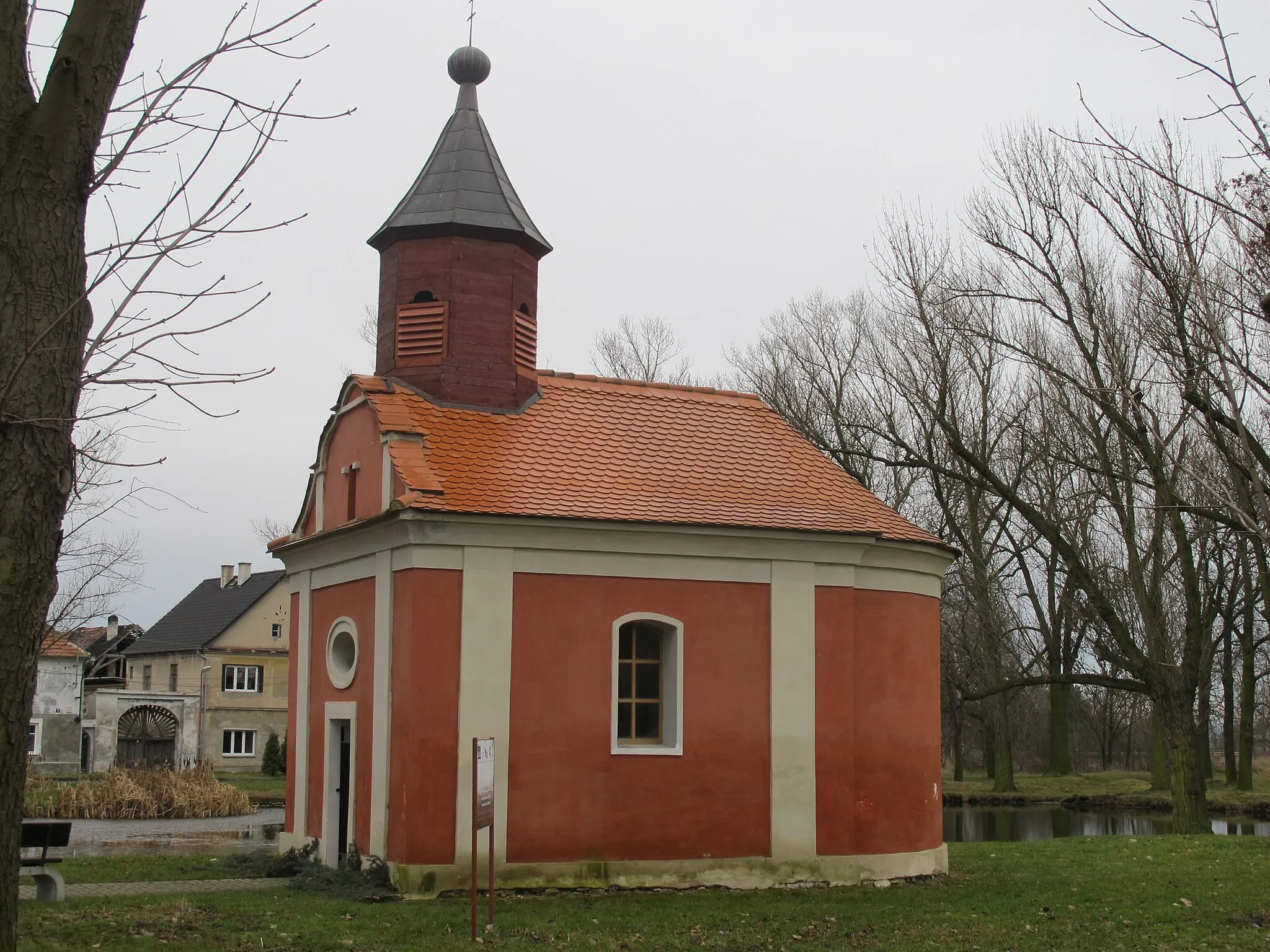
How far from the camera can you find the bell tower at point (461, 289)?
17969mm

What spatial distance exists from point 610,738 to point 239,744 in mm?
38294

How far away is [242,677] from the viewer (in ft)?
172

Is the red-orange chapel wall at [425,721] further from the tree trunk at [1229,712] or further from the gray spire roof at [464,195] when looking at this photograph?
the tree trunk at [1229,712]

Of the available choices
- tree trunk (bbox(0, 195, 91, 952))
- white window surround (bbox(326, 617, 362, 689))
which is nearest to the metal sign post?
white window surround (bbox(326, 617, 362, 689))

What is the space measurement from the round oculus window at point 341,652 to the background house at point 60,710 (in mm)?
32749

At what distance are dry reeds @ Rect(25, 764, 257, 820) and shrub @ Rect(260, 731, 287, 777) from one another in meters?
15.9

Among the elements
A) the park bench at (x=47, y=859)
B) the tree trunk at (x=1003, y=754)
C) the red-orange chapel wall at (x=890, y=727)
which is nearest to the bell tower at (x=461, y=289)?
the red-orange chapel wall at (x=890, y=727)

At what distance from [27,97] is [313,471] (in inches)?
528

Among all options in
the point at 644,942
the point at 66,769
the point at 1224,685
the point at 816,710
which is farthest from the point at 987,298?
the point at 66,769

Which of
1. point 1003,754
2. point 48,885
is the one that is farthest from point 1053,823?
point 48,885

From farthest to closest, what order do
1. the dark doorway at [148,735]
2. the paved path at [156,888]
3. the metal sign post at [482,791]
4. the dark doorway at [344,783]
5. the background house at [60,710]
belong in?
the dark doorway at [148,735], the background house at [60,710], the dark doorway at [344,783], the paved path at [156,888], the metal sign post at [482,791]

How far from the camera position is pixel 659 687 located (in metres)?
16.6

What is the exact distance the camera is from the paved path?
14.6m

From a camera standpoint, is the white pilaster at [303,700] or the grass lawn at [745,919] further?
the white pilaster at [303,700]
